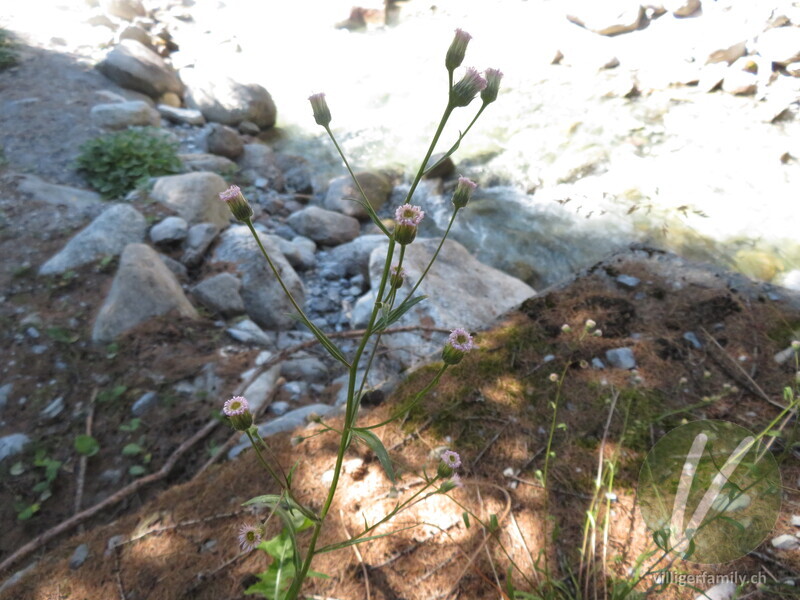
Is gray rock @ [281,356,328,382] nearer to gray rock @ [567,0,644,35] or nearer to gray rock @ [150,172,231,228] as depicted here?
gray rock @ [150,172,231,228]

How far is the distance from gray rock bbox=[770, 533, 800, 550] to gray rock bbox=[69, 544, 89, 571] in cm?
225

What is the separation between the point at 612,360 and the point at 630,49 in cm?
888

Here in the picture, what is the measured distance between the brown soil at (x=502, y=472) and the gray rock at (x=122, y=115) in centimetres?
545

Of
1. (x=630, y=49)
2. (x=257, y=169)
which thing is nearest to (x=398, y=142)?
(x=257, y=169)

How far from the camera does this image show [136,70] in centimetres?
758

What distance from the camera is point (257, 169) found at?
6887mm

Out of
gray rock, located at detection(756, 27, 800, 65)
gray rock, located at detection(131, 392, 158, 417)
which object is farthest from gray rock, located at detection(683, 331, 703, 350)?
gray rock, located at detection(756, 27, 800, 65)

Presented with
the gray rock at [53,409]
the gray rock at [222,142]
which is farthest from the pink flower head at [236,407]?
the gray rock at [222,142]

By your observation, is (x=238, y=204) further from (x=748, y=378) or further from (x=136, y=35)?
(x=136, y=35)

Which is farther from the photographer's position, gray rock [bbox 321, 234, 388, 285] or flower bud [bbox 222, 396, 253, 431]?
gray rock [bbox 321, 234, 388, 285]

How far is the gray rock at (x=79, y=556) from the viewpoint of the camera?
1663mm

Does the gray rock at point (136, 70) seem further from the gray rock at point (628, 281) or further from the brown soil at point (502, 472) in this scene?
the gray rock at point (628, 281)

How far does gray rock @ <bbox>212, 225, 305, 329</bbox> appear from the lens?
415cm

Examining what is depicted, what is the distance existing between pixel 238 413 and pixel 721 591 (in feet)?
4.62
